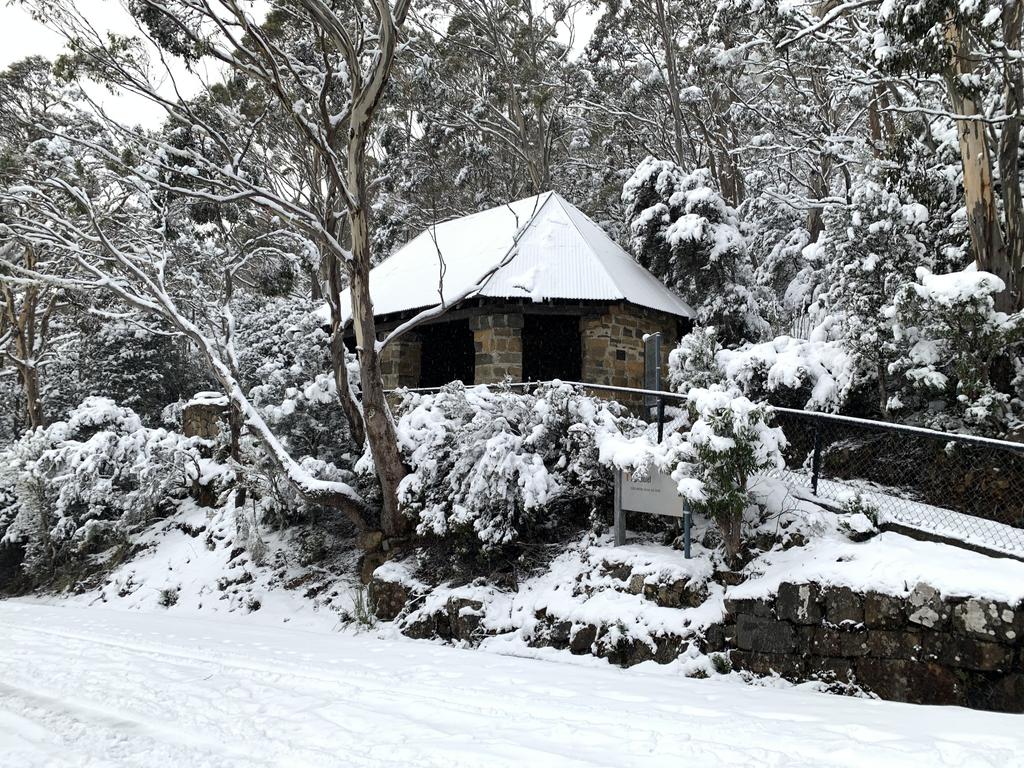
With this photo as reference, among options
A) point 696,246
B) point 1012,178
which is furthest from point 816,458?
point 696,246

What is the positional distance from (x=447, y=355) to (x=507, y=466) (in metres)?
8.14

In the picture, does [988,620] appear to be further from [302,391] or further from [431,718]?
[302,391]

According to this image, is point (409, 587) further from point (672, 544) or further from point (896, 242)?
point (896, 242)

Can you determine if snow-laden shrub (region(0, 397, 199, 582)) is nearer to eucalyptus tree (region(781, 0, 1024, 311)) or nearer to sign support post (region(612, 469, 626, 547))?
sign support post (region(612, 469, 626, 547))

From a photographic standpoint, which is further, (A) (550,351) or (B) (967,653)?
(A) (550,351)

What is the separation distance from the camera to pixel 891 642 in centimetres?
548

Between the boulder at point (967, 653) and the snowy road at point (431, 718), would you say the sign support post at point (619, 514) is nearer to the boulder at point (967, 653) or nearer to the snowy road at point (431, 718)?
the snowy road at point (431, 718)

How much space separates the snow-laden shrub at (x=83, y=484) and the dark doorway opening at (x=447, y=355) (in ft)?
16.8

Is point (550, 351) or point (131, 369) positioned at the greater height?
point (550, 351)

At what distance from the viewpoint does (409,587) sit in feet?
28.5

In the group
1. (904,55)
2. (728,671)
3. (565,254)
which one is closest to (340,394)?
(565,254)

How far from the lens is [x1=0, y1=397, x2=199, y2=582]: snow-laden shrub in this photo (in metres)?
13.3

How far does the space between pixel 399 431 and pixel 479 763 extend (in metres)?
6.24

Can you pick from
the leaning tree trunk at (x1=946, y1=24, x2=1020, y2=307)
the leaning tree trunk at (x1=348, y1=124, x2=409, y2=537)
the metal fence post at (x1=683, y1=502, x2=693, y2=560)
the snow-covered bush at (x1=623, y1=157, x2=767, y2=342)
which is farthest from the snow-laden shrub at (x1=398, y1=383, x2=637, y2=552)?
the snow-covered bush at (x1=623, y1=157, x2=767, y2=342)
